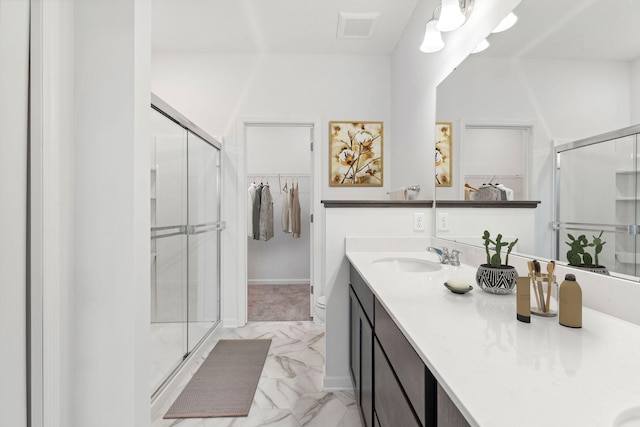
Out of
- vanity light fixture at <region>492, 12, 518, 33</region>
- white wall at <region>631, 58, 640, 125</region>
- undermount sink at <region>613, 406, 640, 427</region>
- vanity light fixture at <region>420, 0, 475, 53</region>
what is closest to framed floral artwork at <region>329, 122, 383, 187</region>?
vanity light fixture at <region>420, 0, 475, 53</region>

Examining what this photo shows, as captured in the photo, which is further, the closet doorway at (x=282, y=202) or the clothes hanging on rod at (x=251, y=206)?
the closet doorway at (x=282, y=202)

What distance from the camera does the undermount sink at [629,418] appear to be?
39cm

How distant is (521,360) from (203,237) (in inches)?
89.0

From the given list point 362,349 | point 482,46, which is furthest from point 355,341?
point 482,46

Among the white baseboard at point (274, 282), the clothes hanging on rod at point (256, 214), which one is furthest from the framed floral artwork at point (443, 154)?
the white baseboard at point (274, 282)

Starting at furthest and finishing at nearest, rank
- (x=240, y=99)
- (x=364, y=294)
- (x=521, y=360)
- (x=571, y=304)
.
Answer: (x=240, y=99), (x=364, y=294), (x=571, y=304), (x=521, y=360)

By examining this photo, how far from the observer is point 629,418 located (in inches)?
15.8

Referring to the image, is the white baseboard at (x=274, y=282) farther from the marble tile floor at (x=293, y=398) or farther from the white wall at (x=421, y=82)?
the white wall at (x=421, y=82)

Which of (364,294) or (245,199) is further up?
(245,199)

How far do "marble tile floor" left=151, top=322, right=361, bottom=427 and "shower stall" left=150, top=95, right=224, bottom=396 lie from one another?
1.43 feet

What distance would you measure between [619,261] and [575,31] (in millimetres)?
673

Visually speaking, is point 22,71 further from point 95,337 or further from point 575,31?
point 575,31

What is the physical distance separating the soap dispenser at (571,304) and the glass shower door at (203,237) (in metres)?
2.05

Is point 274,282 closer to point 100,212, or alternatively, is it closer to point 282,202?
point 282,202
